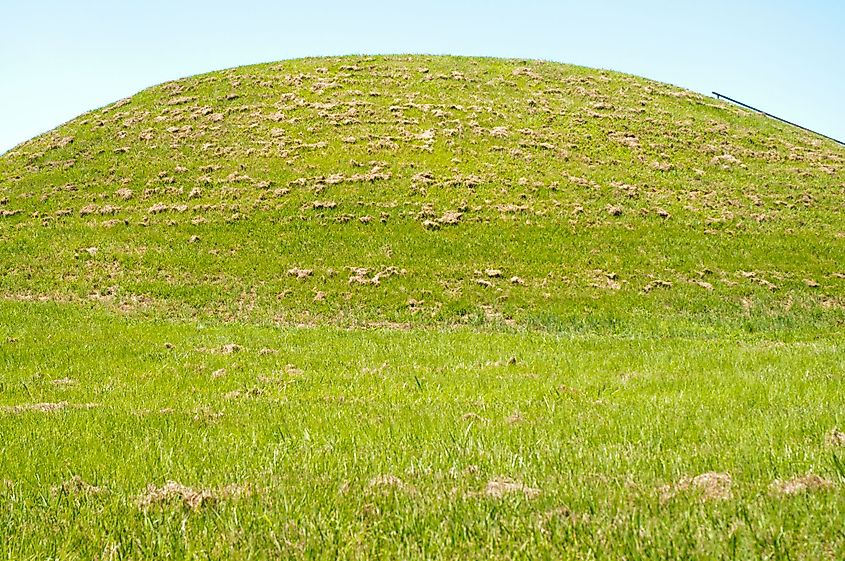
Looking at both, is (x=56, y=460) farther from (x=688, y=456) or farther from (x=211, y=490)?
(x=688, y=456)

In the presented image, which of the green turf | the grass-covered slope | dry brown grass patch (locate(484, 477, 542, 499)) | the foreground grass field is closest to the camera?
the foreground grass field

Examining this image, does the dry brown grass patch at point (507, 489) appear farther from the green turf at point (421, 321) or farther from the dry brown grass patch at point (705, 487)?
the dry brown grass patch at point (705, 487)

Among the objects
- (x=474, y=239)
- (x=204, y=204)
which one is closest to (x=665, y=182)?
(x=474, y=239)

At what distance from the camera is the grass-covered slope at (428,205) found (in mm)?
27531

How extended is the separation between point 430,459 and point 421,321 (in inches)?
739

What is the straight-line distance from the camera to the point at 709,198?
3844 centimetres

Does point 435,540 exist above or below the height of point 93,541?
above

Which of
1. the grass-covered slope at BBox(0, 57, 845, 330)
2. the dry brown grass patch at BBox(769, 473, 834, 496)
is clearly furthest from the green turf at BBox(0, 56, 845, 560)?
the grass-covered slope at BBox(0, 57, 845, 330)

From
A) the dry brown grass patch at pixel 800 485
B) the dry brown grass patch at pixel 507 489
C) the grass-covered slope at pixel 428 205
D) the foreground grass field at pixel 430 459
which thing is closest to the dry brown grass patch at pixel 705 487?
the foreground grass field at pixel 430 459

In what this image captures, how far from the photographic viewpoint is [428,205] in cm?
3653

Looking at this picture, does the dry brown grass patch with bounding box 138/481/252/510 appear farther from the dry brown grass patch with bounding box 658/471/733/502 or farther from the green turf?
the dry brown grass patch with bounding box 658/471/733/502

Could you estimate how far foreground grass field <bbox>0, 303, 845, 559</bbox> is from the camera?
14.0 ft

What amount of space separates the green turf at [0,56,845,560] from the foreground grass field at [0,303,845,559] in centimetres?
5

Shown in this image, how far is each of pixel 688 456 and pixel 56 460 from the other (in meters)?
7.35
